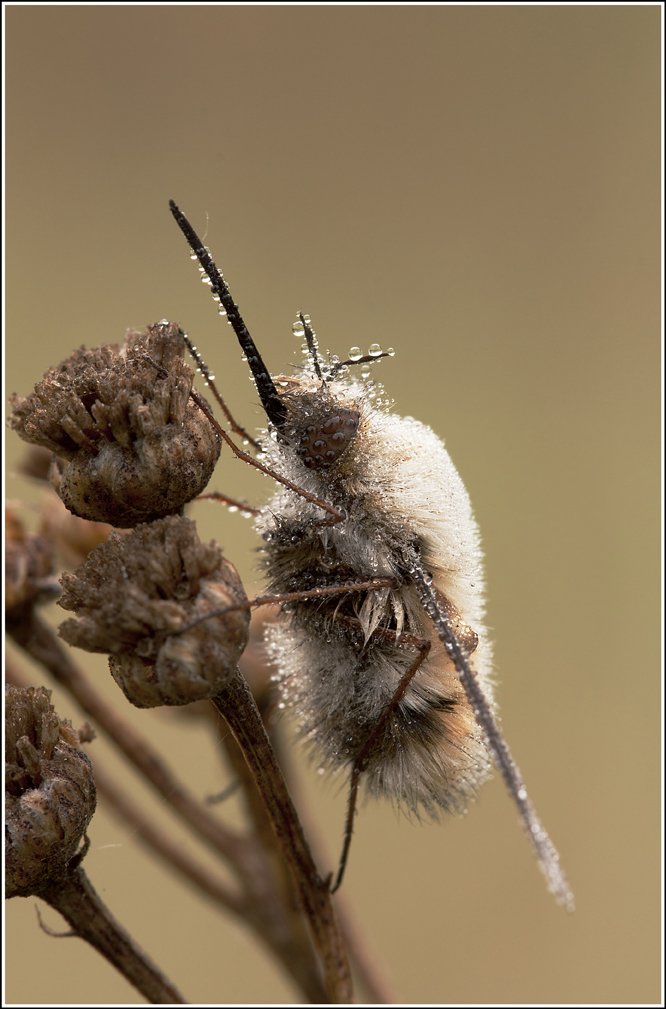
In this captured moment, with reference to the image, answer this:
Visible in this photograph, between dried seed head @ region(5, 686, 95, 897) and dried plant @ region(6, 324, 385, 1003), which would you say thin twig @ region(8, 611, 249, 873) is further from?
dried seed head @ region(5, 686, 95, 897)

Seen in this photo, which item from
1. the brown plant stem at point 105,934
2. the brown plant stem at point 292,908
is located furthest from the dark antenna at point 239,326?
the brown plant stem at point 105,934

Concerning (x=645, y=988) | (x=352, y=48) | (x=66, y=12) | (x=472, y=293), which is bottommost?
(x=645, y=988)

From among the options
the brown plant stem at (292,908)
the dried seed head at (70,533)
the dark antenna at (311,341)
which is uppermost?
the dark antenna at (311,341)

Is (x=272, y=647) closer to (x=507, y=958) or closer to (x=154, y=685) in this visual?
(x=154, y=685)

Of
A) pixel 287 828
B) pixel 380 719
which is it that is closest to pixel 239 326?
pixel 380 719

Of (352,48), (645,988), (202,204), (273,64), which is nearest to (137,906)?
(645,988)

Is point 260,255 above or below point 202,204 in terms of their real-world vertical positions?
below

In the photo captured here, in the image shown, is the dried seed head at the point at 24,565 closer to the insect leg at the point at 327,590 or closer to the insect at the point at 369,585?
the insect at the point at 369,585

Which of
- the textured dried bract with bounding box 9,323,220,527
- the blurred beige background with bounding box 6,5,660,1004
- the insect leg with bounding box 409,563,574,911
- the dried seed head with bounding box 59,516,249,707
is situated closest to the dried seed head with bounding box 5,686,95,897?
the dried seed head with bounding box 59,516,249,707
